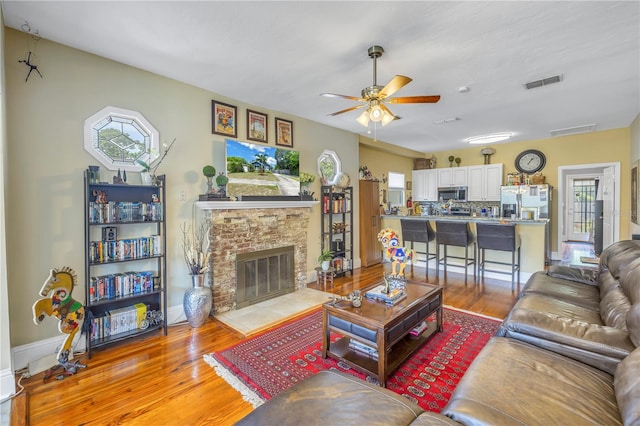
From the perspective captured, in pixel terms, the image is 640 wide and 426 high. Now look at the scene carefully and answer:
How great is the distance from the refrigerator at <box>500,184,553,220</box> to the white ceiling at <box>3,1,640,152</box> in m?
2.43

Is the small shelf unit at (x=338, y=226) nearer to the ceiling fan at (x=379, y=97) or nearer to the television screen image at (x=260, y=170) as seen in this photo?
the television screen image at (x=260, y=170)

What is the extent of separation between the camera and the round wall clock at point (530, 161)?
6484 mm

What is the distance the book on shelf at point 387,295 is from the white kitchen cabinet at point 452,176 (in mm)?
5677

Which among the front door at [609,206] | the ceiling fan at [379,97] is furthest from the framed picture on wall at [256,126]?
the front door at [609,206]

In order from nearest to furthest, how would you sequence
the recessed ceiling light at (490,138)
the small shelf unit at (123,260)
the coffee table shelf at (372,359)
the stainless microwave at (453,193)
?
1. the coffee table shelf at (372,359)
2. the small shelf unit at (123,260)
3. the recessed ceiling light at (490,138)
4. the stainless microwave at (453,193)

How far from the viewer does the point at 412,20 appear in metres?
2.18

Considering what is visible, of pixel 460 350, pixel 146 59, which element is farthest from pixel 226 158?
pixel 460 350

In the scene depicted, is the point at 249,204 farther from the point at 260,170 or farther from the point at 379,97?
the point at 379,97

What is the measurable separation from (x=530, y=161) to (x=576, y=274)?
4475mm

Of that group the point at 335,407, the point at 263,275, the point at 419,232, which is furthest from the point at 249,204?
the point at 419,232

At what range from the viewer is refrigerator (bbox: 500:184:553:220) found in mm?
6023

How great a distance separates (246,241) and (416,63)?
9.20ft

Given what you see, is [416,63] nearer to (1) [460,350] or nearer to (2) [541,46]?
(2) [541,46]

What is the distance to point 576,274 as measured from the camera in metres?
3.08
